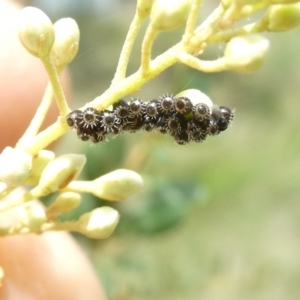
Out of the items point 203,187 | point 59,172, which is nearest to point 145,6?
point 59,172

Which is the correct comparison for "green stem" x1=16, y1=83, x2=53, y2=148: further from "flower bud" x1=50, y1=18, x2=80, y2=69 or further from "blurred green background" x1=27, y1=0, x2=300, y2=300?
"blurred green background" x1=27, y1=0, x2=300, y2=300

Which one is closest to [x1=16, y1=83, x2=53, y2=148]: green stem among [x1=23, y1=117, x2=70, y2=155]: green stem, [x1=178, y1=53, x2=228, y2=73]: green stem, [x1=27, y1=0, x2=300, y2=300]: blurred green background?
[x1=23, y1=117, x2=70, y2=155]: green stem

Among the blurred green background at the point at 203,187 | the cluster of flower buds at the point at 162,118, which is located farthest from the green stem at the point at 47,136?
the blurred green background at the point at 203,187

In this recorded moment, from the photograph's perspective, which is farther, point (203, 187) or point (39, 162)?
point (203, 187)

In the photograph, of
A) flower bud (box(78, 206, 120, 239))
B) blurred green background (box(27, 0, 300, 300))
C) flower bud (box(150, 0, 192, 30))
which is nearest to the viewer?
flower bud (box(150, 0, 192, 30))

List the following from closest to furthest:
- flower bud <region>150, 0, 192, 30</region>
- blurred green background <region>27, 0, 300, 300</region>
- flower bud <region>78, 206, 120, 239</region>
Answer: flower bud <region>150, 0, 192, 30</region>
flower bud <region>78, 206, 120, 239</region>
blurred green background <region>27, 0, 300, 300</region>

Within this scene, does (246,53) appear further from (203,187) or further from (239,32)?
(203,187)
